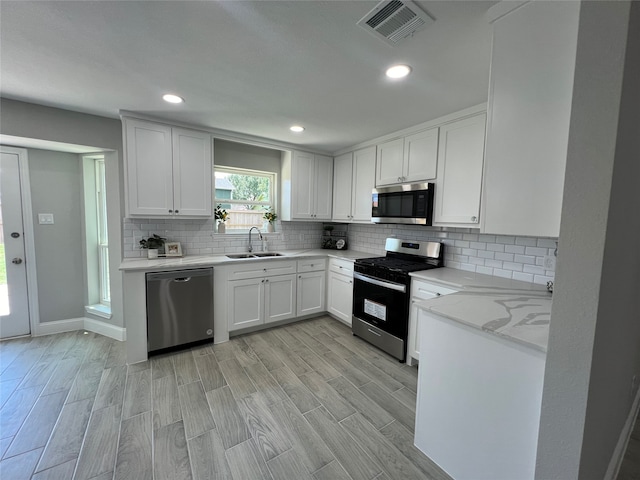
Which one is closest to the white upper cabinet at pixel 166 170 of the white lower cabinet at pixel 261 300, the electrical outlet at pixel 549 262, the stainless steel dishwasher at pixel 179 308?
the stainless steel dishwasher at pixel 179 308

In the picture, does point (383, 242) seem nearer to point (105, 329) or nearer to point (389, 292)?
point (389, 292)

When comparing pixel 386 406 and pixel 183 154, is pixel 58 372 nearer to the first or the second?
pixel 183 154

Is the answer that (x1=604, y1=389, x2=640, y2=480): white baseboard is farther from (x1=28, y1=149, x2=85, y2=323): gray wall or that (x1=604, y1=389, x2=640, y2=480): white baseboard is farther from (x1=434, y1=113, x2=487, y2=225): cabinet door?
(x1=28, y1=149, x2=85, y2=323): gray wall

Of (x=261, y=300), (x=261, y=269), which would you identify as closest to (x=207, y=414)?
(x=261, y=300)

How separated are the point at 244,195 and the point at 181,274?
5.02 feet

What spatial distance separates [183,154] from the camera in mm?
2926

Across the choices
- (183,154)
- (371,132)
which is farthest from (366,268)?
(183,154)

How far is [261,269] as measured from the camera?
10.3ft

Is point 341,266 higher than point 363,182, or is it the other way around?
point 363,182

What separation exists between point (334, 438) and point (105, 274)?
3266 millimetres

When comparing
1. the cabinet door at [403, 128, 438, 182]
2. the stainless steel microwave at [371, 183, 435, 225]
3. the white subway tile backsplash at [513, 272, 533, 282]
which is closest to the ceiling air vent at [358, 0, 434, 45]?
the cabinet door at [403, 128, 438, 182]

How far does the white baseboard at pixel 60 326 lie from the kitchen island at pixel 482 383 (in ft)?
12.6

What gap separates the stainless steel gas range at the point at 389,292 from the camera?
8.39ft

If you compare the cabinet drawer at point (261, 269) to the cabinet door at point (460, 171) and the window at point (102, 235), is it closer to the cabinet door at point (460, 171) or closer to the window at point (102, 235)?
the window at point (102, 235)
